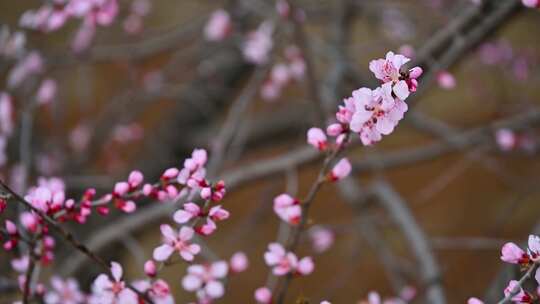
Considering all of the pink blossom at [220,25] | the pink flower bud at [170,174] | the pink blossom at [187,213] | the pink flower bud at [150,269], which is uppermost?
the pink blossom at [220,25]

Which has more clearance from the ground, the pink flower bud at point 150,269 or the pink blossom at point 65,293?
the pink blossom at point 65,293

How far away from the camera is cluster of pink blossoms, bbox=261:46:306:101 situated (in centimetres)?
176

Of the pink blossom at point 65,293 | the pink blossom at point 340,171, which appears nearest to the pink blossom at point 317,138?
the pink blossom at point 340,171

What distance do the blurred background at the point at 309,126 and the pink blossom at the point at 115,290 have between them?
63cm

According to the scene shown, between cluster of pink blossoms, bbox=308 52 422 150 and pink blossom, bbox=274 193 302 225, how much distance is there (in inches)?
7.5

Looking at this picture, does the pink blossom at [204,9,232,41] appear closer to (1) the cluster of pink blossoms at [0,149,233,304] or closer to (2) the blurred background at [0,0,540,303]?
(2) the blurred background at [0,0,540,303]

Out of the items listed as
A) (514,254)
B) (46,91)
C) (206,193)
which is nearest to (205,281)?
(206,193)

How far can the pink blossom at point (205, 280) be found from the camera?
0.88 m

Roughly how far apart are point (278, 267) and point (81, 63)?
4.18 feet

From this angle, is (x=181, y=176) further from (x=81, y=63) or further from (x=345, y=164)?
(x=81, y=63)

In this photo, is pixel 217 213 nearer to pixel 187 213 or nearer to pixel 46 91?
pixel 187 213

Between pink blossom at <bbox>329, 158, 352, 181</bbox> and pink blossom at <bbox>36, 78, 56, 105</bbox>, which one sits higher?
pink blossom at <bbox>36, 78, 56, 105</bbox>

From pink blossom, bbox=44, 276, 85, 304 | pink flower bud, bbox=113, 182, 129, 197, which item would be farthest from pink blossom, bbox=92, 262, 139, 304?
pink blossom, bbox=44, 276, 85, 304

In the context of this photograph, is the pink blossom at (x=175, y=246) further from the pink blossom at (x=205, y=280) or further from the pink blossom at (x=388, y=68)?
the pink blossom at (x=388, y=68)
